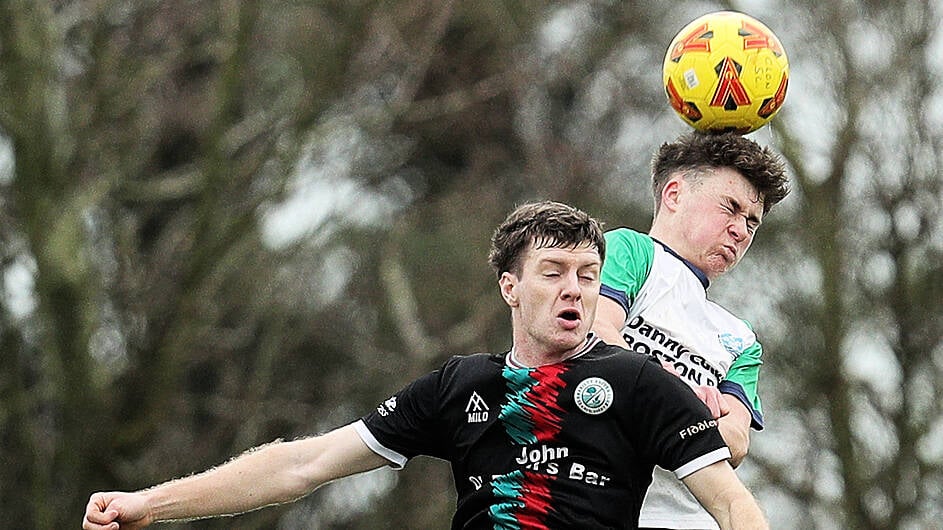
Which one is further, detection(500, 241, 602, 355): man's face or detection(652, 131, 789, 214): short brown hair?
detection(652, 131, 789, 214): short brown hair

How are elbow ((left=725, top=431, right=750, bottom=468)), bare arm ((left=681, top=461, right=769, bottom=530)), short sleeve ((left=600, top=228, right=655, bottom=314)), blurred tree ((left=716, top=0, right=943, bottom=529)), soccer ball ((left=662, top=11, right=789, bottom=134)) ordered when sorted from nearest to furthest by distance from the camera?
bare arm ((left=681, top=461, right=769, bottom=530)) → elbow ((left=725, top=431, right=750, bottom=468)) → short sleeve ((left=600, top=228, right=655, bottom=314)) → soccer ball ((left=662, top=11, right=789, bottom=134)) → blurred tree ((left=716, top=0, right=943, bottom=529))

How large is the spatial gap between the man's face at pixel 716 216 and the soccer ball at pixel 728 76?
0.33m

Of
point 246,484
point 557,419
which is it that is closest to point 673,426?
point 557,419

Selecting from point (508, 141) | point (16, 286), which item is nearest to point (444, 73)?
point (508, 141)

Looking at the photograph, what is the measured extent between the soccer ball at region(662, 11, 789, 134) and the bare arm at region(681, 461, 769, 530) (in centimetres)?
168

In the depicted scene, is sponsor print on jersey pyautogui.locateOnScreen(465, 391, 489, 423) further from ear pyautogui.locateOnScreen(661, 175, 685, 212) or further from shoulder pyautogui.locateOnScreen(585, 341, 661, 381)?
ear pyautogui.locateOnScreen(661, 175, 685, 212)

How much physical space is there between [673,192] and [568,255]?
1081 mm

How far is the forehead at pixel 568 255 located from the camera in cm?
512

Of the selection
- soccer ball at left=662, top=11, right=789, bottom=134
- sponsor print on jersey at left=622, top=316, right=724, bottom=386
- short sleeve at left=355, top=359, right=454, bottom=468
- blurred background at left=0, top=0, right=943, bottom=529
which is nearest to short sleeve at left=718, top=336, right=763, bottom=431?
sponsor print on jersey at left=622, top=316, right=724, bottom=386

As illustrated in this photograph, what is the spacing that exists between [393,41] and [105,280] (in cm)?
340

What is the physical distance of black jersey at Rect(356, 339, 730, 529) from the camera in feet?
16.5

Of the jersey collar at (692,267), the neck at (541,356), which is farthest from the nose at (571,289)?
the jersey collar at (692,267)

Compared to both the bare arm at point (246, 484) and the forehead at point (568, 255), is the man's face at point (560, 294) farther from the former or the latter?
the bare arm at point (246, 484)

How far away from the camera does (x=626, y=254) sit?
19.0 feet
